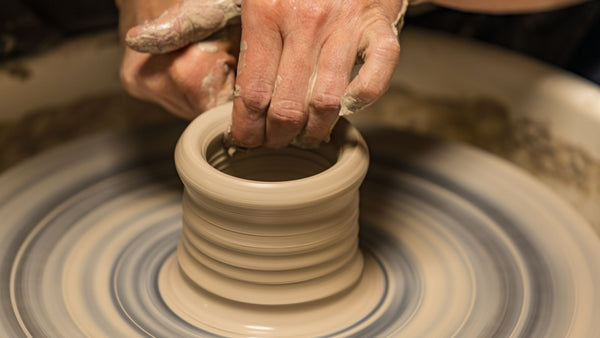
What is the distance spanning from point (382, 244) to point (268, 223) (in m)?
0.35

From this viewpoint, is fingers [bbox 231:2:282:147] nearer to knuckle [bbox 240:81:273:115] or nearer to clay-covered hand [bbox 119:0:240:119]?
knuckle [bbox 240:81:273:115]

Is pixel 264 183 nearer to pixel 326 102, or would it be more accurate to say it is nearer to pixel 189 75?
pixel 326 102

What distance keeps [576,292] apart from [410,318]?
281 mm

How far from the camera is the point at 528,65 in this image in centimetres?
161

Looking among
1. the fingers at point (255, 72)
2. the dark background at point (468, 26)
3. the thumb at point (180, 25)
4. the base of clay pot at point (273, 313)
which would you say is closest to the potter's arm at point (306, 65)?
the fingers at point (255, 72)

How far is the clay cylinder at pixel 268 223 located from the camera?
966 millimetres

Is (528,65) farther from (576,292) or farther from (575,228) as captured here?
(576,292)

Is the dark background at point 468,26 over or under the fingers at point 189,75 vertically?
under

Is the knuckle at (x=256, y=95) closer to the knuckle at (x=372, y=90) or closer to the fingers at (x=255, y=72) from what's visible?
the fingers at (x=255, y=72)

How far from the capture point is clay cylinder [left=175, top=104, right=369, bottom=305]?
966mm

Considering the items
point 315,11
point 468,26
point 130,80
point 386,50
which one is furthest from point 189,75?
point 468,26

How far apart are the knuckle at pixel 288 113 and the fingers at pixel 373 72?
0.07 metres

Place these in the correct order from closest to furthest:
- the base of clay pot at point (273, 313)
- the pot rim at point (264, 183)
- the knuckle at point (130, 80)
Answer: the pot rim at point (264, 183) → the base of clay pot at point (273, 313) → the knuckle at point (130, 80)

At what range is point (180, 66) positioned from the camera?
120 centimetres
